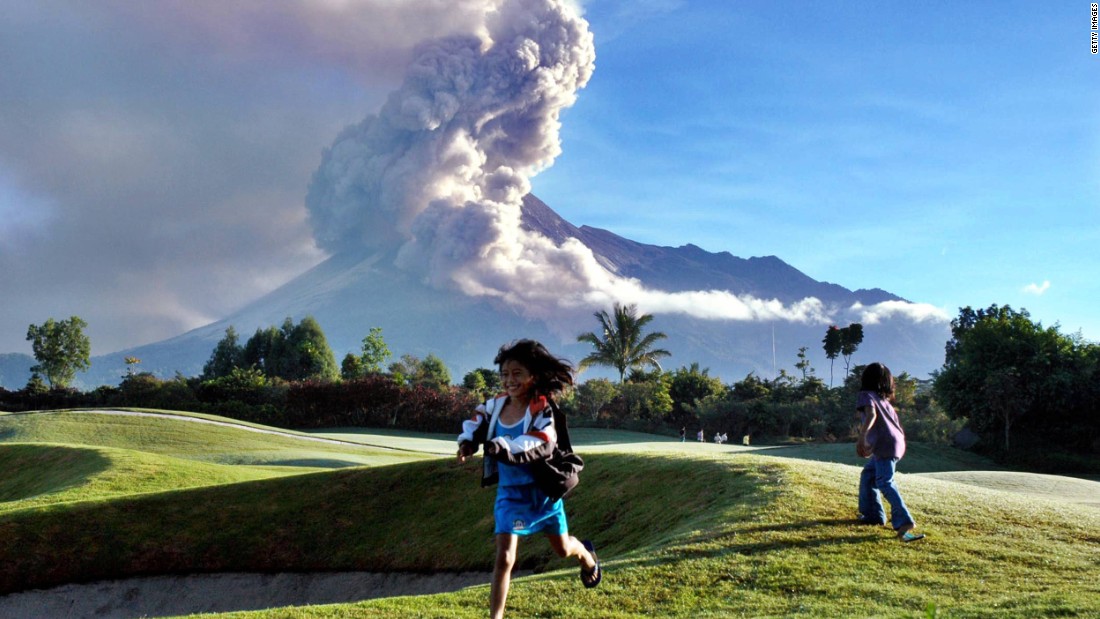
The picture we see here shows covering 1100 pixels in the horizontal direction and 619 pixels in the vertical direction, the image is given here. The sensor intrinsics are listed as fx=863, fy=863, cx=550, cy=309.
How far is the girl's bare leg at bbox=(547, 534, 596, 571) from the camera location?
308 inches

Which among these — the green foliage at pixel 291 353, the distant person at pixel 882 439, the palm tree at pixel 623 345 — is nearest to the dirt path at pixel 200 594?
the distant person at pixel 882 439

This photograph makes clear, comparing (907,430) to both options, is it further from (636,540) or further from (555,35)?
(555,35)

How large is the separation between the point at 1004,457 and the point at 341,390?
1659 inches

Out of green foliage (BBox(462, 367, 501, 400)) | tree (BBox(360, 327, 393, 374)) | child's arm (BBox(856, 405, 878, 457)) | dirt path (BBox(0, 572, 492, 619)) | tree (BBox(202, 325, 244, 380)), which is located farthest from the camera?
tree (BBox(202, 325, 244, 380))

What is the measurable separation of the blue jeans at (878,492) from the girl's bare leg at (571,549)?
5.28 meters

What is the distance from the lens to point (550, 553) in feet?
53.3

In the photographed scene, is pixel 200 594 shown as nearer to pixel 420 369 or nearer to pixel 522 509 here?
pixel 522 509

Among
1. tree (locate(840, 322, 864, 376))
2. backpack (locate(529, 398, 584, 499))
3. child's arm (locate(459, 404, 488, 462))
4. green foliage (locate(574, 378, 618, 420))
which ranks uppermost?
tree (locate(840, 322, 864, 376))

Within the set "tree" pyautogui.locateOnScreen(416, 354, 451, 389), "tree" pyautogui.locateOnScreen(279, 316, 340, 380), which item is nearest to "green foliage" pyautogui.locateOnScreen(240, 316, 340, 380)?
"tree" pyautogui.locateOnScreen(279, 316, 340, 380)

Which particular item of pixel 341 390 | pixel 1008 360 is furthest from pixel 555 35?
pixel 1008 360

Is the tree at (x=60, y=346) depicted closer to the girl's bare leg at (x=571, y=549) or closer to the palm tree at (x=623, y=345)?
the palm tree at (x=623, y=345)

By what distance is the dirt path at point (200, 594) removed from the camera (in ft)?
57.3

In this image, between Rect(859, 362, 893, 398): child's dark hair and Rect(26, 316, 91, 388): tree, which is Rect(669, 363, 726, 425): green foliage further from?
Rect(26, 316, 91, 388): tree

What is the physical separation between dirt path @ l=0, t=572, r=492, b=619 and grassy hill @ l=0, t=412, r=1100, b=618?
300mm
